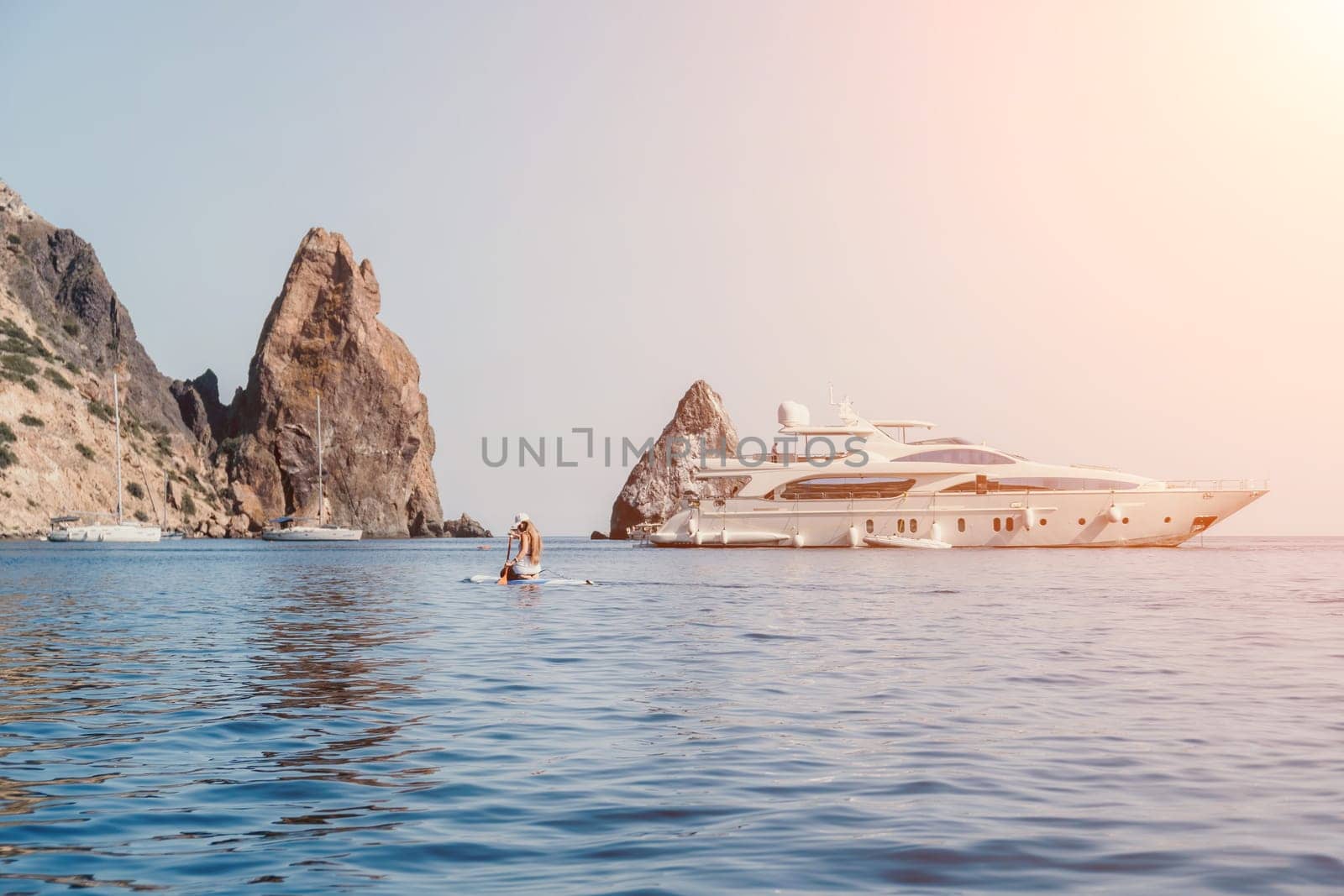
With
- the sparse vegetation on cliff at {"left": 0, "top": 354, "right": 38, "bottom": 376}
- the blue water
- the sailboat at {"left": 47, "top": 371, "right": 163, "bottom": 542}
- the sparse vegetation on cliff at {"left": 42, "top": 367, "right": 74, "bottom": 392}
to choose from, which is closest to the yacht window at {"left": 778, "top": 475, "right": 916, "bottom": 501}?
the blue water

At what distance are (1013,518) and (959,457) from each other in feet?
14.3

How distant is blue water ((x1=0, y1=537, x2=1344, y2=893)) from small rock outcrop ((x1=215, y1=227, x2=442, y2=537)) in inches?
6184

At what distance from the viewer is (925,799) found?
7363mm

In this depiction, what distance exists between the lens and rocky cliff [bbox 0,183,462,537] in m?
159

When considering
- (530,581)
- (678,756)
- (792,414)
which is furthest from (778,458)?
(678,756)

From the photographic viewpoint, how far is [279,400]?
17562cm

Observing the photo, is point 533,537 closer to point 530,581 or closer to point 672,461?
point 530,581

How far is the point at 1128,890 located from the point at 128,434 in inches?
5979

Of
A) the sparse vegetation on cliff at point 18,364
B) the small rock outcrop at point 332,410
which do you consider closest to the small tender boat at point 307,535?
the sparse vegetation on cliff at point 18,364

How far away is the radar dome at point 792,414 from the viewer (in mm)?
72688

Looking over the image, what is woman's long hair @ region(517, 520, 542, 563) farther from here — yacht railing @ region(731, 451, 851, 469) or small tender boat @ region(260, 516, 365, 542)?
small tender boat @ region(260, 516, 365, 542)

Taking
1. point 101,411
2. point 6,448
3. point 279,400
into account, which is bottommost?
point 6,448

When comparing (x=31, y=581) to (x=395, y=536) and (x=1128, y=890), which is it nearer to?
(x=1128, y=890)

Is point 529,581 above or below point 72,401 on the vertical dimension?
below
